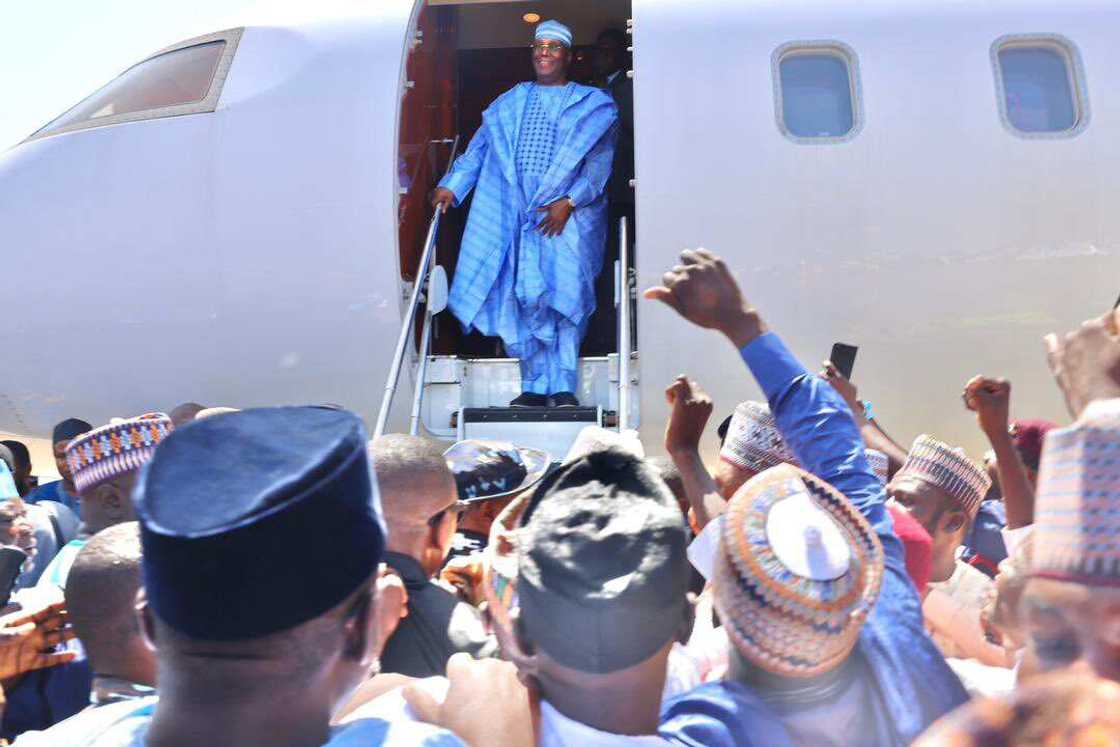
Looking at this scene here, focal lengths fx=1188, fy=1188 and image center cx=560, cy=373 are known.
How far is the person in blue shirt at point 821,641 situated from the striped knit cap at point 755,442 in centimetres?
82

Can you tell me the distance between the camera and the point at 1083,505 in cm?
134

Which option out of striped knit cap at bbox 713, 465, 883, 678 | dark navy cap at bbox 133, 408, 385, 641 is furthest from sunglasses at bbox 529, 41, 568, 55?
dark navy cap at bbox 133, 408, 385, 641

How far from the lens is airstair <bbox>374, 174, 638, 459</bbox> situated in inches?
222

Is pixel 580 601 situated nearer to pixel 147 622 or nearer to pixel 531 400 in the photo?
pixel 147 622

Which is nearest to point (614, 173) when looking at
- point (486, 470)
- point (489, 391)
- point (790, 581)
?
point (489, 391)

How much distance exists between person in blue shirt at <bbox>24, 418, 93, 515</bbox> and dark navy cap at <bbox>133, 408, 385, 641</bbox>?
14.0 feet

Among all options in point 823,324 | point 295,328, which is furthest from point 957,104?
point 295,328

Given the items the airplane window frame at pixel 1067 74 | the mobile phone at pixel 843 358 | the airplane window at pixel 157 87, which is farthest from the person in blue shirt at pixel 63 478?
the airplane window frame at pixel 1067 74

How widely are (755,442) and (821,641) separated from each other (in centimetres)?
126

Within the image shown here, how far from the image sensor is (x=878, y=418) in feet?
19.5

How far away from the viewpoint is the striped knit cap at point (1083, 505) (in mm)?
1322

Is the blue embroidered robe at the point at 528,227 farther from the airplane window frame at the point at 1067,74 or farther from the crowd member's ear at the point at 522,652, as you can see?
the crowd member's ear at the point at 522,652

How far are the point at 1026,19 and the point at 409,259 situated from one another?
357cm

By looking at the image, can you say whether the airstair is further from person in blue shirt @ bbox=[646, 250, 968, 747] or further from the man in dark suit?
person in blue shirt @ bbox=[646, 250, 968, 747]
